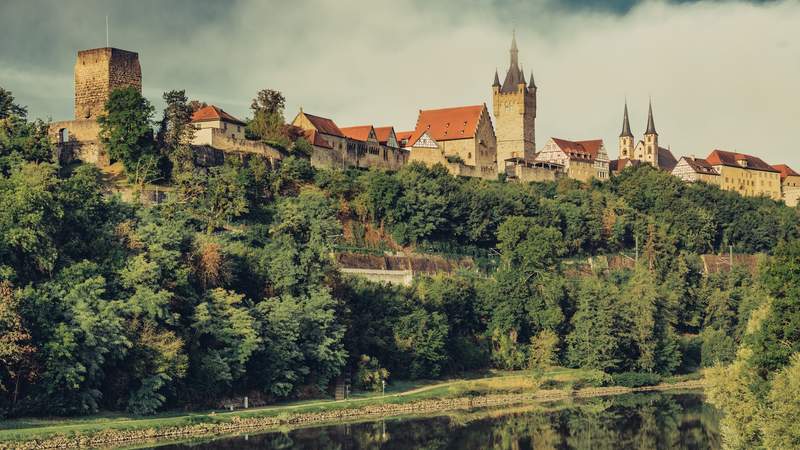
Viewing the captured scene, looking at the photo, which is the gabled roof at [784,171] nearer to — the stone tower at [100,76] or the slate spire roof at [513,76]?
the slate spire roof at [513,76]

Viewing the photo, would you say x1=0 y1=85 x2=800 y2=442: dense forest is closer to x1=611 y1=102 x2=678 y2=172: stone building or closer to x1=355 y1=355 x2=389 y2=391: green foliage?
x1=355 y1=355 x2=389 y2=391: green foliage

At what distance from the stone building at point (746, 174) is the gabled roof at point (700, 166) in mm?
1104

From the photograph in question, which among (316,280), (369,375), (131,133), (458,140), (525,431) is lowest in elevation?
(525,431)

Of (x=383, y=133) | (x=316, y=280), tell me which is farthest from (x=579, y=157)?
(x=316, y=280)

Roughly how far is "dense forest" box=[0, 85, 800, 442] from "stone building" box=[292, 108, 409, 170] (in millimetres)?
2880

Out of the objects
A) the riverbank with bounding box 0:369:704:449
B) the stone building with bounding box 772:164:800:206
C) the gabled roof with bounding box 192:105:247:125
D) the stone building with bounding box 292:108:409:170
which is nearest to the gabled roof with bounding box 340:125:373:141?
the stone building with bounding box 292:108:409:170

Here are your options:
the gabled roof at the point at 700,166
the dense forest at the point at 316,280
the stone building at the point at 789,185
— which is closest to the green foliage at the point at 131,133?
the dense forest at the point at 316,280

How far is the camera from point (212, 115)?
8131 centimetres

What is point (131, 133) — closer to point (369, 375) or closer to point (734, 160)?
point (369, 375)

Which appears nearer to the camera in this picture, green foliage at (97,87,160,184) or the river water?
the river water

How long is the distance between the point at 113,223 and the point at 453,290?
2380 centimetres

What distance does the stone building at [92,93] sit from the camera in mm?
75250

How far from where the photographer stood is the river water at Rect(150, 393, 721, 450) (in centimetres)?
4538

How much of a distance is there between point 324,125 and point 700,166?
58297 millimetres
